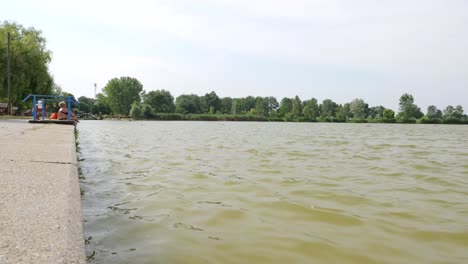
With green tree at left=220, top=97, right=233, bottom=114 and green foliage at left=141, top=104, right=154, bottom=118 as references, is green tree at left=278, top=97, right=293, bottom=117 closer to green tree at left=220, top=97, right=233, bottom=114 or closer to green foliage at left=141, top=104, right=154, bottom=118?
green tree at left=220, top=97, right=233, bottom=114

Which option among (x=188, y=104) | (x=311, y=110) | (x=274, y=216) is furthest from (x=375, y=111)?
(x=274, y=216)

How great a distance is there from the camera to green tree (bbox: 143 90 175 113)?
390ft

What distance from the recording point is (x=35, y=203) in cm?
270

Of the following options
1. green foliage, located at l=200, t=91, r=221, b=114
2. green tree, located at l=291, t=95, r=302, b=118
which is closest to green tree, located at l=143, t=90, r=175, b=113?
green foliage, located at l=200, t=91, r=221, b=114

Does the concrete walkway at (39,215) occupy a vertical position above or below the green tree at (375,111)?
below

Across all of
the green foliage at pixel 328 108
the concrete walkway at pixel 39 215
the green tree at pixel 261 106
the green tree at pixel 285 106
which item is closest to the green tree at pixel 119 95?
the green tree at pixel 261 106

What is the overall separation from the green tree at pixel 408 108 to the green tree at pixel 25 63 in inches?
4028

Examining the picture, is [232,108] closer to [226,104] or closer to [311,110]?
[226,104]

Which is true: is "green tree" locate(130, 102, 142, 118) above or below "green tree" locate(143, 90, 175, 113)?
below

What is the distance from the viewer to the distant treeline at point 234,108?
339 ft

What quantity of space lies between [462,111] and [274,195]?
137880 millimetres

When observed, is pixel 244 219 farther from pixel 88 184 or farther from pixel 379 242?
pixel 88 184

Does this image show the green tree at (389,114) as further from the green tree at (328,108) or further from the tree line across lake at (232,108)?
the green tree at (328,108)

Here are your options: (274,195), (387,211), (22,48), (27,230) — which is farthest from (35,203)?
(22,48)
